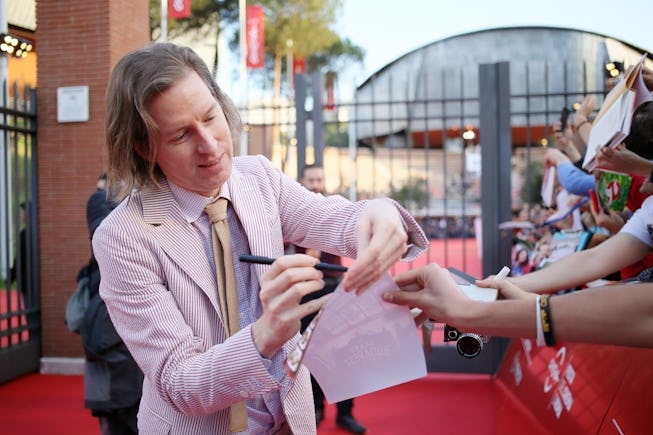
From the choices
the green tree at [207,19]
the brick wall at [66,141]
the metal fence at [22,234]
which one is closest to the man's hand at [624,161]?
the brick wall at [66,141]

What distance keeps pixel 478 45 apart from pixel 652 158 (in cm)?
1866

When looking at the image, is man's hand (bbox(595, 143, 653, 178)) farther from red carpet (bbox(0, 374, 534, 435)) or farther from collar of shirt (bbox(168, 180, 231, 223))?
red carpet (bbox(0, 374, 534, 435))

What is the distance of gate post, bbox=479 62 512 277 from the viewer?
581cm

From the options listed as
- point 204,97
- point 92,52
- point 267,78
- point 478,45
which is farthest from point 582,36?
point 267,78

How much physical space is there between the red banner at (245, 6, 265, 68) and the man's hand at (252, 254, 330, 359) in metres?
20.1

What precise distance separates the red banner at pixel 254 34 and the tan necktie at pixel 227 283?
1976 cm

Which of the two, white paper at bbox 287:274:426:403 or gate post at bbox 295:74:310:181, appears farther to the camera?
gate post at bbox 295:74:310:181

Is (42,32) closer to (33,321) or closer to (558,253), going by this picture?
(33,321)

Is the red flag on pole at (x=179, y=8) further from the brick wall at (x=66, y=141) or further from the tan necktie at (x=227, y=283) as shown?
the tan necktie at (x=227, y=283)

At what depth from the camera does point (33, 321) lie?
20.5ft

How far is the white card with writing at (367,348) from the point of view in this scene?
1.16 meters

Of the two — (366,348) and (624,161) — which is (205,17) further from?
(366,348)

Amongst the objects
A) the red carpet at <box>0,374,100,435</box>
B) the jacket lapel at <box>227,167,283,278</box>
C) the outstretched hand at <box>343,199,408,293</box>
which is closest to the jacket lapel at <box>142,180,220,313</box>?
the jacket lapel at <box>227,167,283,278</box>

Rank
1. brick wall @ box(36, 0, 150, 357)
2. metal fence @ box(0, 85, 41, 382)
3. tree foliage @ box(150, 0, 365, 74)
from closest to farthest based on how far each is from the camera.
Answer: metal fence @ box(0, 85, 41, 382) < brick wall @ box(36, 0, 150, 357) < tree foliage @ box(150, 0, 365, 74)
